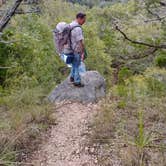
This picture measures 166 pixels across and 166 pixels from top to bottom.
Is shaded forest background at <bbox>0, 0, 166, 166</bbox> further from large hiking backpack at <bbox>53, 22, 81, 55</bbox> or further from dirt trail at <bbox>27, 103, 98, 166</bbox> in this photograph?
large hiking backpack at <bbox>53, 22, 81, 55</bbox>

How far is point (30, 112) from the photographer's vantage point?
6.01 m

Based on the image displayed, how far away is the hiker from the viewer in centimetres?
709

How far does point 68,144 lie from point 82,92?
2.70 m

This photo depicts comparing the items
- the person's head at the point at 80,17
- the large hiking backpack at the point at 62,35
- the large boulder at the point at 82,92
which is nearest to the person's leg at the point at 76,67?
the large boulder at the point at 82,92

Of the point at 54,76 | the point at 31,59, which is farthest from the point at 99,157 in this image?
the point at 54,76

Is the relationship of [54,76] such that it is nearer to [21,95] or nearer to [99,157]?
[21,95]

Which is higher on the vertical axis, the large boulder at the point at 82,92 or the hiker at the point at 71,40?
the hiker at the point at 71,40

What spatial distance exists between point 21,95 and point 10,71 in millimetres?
3024

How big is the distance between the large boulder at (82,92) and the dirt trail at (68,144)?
3.08 feet

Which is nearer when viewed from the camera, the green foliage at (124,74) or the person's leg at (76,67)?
the person's leg at (76,67)

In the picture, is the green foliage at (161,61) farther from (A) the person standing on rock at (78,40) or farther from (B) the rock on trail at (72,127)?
(A) the person standing on rock at (78,40)

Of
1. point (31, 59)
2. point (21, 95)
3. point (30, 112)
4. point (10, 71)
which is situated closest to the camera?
point (30, 112)

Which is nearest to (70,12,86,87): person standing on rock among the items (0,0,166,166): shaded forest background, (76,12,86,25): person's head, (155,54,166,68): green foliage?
(76,12,86,25): person's head

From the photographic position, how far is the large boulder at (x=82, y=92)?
7.93 metres
